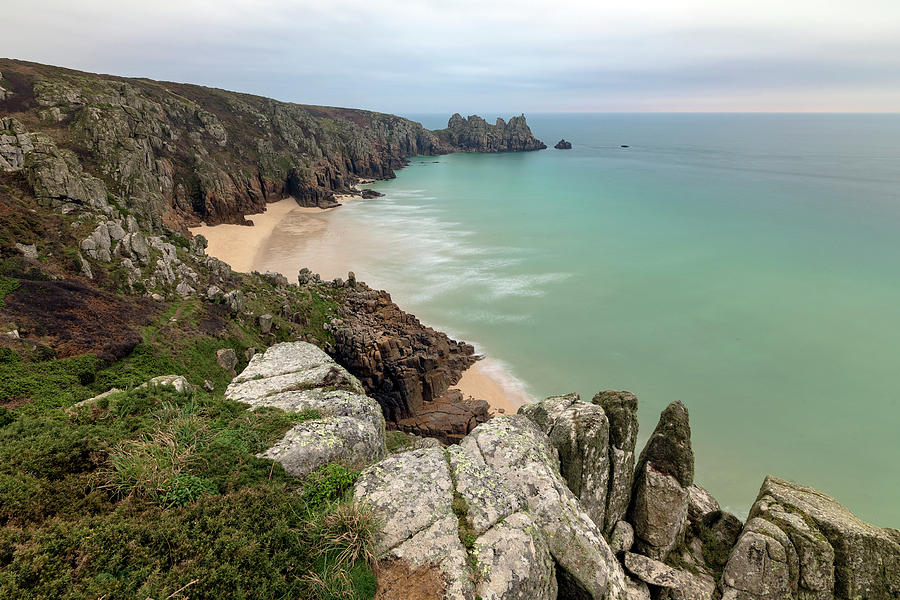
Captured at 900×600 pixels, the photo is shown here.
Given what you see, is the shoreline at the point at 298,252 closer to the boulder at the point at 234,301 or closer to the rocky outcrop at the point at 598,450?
the boulder at the point at 234,301

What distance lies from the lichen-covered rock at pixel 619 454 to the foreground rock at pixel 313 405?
23.4ft

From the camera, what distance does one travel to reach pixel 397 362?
29344mm

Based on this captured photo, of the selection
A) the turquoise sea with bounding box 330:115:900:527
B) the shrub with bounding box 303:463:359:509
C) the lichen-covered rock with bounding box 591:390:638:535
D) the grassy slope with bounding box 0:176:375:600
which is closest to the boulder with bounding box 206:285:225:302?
the grassy slope with bounding box 0:176:375:600

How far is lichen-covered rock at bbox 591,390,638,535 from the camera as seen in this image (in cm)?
1281

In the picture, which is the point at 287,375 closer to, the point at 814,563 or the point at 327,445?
the point at 327,445

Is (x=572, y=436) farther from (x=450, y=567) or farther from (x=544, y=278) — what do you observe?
(x=544, y=278)

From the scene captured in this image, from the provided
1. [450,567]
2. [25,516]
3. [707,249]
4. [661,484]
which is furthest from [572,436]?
[707,249]

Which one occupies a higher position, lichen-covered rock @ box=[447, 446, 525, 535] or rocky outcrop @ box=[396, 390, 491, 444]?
lichen-covered rock @ box=[447, 446, 525, 535]

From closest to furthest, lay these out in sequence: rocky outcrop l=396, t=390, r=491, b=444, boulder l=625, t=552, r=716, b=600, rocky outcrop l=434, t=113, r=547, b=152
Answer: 1. boulder l=625, t=552, r=716, b=600
2. rocky outcrop l=396, t=390, r=491, b=444
3. rocky outcrop l=434, t=113, r=547, b=152

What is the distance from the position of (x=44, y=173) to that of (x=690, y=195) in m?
113

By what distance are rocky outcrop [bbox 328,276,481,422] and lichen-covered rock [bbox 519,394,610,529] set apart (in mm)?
15092

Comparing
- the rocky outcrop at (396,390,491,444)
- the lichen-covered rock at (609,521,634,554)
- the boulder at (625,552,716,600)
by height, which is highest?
the lichen-covered rock at (609,521,634,554)

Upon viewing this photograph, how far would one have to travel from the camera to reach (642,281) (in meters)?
52.5

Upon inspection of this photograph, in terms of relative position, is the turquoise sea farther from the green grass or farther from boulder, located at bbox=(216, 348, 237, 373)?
the green grass
